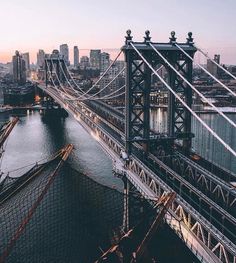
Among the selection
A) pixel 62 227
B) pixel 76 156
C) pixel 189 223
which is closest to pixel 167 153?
pixel 62 227

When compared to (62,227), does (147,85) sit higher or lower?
higher

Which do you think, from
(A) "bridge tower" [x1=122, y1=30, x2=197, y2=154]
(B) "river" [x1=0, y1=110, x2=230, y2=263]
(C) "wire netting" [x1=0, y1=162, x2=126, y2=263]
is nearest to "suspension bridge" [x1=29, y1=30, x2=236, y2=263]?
(A) "bridge tower" [x1=122, y1=30, x2=197, y2=154]

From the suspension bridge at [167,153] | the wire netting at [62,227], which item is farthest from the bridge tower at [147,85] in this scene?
the wire netting at [62,227]

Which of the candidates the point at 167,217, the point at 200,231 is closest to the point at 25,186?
the point at 167,217

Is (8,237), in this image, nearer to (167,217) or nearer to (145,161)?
(145,161)

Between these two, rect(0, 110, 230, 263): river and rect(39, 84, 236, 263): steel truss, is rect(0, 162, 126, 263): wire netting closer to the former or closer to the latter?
rect(0, 110, 230, 263): river

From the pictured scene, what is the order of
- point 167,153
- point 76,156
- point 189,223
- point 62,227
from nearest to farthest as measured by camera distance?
point 189,223 < point 62,227 < point 167,153 < point 76,156

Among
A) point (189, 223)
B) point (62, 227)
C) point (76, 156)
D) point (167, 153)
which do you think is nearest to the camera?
point (189, 223)

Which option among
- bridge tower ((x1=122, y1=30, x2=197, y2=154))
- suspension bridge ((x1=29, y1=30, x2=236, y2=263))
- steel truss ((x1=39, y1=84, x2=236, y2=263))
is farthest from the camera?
bridge tower ((x1=122, y1=30, x2=197, y2=154))

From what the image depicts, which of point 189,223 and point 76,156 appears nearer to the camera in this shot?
point 189,223

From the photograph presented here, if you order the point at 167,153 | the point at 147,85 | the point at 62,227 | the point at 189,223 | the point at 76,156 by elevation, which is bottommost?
the point at 62,227

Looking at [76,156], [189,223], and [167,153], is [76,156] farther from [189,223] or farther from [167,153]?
[189,223]
